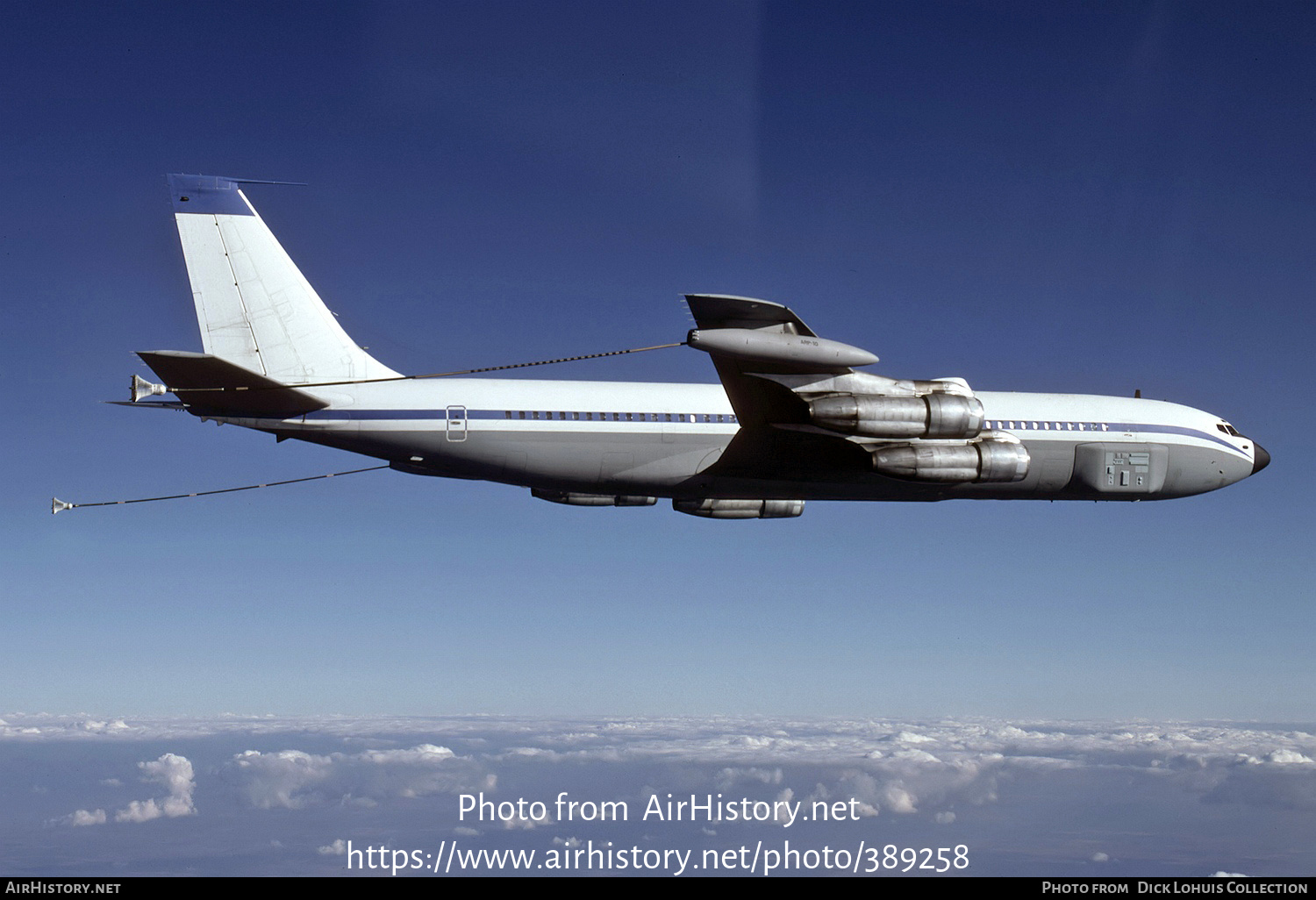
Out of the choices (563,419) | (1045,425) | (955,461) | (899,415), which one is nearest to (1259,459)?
(1045,425)

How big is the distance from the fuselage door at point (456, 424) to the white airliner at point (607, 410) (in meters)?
0.03

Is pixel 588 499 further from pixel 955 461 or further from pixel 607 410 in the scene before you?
pixel 955 461

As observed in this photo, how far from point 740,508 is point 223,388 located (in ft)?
48.2

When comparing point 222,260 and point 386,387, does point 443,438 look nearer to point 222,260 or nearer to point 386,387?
point 386,387

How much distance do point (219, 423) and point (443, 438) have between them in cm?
493

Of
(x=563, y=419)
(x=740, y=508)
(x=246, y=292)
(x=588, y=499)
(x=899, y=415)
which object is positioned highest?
(x=246, y=292)

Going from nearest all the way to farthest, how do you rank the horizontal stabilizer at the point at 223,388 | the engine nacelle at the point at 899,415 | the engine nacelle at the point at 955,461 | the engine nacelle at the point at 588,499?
the horizontal stabilizer at the point at 223,388 → the engine nacelle at the point at 899,415 → the engine nacelle at the point at 955,461 → the engine nacelle at the point at 588,499

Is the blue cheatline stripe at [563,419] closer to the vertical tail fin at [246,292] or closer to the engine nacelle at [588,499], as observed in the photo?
the vertical tail fin at [246,292]

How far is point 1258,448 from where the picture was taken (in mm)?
32594

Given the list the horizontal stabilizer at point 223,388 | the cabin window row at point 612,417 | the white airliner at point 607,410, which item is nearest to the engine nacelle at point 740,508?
the white airliner at point 607,410

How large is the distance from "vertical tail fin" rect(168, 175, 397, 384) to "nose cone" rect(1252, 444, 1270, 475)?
26268 millimetres

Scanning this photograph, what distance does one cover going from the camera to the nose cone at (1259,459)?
3241 centimetres

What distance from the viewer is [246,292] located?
80.9 feet
